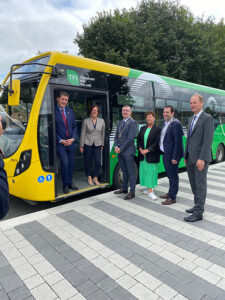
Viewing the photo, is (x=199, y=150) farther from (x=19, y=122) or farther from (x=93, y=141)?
(x=19, y=122)

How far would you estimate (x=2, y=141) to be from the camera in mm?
4855

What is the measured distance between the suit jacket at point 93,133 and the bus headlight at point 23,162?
1477mm

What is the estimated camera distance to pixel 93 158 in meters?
5.65

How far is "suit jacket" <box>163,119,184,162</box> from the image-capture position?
4535 millimetres

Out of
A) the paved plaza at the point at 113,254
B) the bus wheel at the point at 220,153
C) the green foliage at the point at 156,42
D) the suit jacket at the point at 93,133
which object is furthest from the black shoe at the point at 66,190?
the green foliage at the point at 156,42

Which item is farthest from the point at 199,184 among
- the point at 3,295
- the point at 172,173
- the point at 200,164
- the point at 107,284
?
the point at 3,295

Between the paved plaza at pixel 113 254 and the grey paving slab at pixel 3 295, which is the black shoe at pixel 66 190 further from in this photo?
the grey paving slab at pixel 3 295

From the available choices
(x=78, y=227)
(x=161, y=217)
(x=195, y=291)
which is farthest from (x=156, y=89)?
(x=195, y=291)

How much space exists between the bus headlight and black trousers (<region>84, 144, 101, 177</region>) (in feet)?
5.07

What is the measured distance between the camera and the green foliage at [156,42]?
16.5m

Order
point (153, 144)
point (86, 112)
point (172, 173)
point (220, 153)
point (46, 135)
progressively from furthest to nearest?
point (220, 153) → point (86, 112) → point (153, 144) → point (172, 173) → point (46, 135)

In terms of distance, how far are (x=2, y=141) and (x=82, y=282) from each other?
11.2 ft

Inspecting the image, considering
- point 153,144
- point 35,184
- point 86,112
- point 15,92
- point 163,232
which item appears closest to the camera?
point 163,232

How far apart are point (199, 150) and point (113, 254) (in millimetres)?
2064
